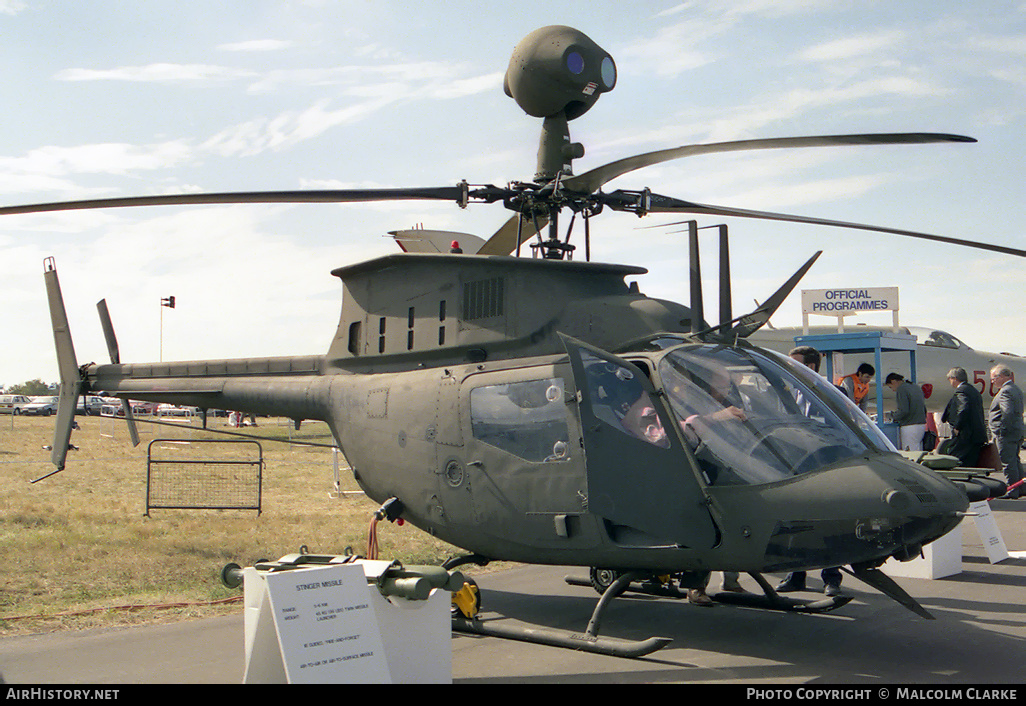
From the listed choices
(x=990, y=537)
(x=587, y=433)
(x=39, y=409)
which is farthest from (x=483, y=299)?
(x=39, y=409)

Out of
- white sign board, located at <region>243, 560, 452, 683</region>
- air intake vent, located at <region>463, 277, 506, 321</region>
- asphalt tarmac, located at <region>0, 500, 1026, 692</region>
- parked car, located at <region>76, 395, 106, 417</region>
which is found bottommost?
asphalt tarmac, located at <region>0, 500, 1026, 692</region>

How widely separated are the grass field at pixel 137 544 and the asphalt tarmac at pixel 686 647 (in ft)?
2.82

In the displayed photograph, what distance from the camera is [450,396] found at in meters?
7.06

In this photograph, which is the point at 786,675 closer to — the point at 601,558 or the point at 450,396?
the point at 601,558

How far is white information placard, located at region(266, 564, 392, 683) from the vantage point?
14.0 ft

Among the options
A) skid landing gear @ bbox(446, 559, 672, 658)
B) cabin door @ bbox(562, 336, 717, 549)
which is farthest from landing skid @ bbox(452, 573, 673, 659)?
cabin door @ bbox(562, 336, 717, 549)

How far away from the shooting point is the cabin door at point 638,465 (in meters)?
5.75

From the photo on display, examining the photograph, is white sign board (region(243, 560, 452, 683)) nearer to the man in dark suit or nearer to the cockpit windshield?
the cockpit windshield

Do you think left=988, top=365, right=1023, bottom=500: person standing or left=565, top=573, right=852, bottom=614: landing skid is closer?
left=565, top=573, right=852, bottom=614: landing skid

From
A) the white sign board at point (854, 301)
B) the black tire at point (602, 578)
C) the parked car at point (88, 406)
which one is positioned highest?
the white sign board at point (854, 301)

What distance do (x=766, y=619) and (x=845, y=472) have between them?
2175 millimetres

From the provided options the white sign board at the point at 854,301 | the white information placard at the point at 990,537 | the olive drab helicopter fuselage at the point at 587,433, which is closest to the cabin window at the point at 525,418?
the olive drab helicopter fuselage at the point at 587,433

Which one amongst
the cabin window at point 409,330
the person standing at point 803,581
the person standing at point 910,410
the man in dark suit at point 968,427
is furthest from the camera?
the person standing at point 910,410

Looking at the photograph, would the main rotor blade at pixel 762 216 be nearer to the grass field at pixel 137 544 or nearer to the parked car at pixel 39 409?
the grass field at pixel 137 544
